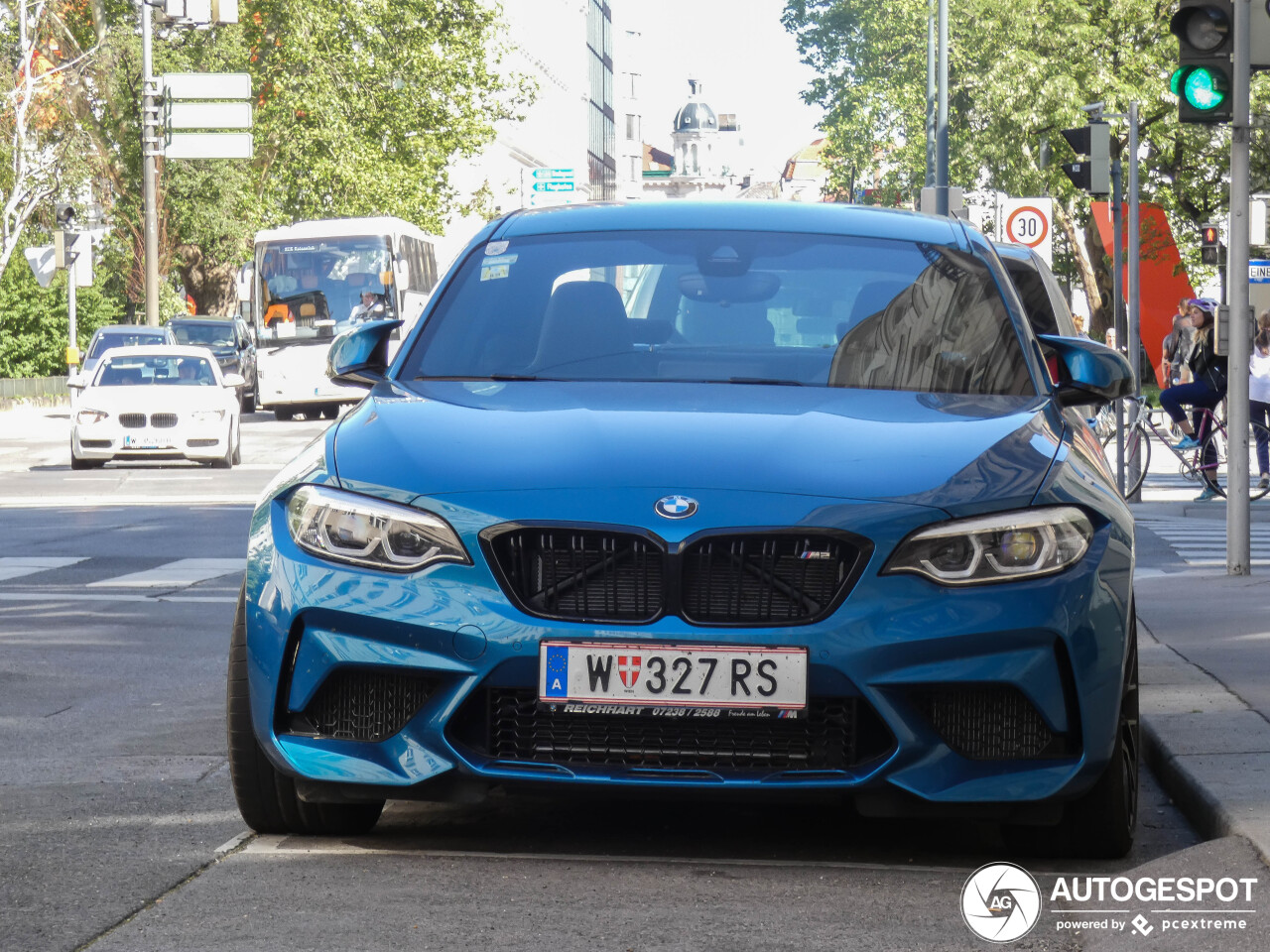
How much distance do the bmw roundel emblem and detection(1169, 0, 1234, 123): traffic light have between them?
7702mm

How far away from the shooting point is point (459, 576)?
174 inches

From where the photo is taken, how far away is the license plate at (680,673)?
4.35 metres

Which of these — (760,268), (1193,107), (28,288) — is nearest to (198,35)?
(28,288)

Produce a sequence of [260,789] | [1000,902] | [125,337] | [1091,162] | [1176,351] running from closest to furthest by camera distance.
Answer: [1000,902]
[260,789]
[1091,162]
[1176,351]
[125,337]

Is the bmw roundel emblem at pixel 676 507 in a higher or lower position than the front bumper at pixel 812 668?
higher

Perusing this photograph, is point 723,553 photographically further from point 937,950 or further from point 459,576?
point 937,950

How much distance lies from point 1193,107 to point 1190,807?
6.77 metres

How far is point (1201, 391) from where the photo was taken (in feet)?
61.0

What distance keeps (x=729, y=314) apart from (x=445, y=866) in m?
1.80

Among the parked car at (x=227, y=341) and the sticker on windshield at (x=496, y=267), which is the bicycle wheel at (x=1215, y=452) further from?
the parked car at (x=227, y=341)

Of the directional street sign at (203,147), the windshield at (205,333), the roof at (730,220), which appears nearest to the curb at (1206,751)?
the roof at (730,220)

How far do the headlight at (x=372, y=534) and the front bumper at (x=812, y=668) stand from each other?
29mm

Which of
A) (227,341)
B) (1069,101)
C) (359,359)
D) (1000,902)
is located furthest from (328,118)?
(1000,902)

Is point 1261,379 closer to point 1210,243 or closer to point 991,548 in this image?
point 1210,243
